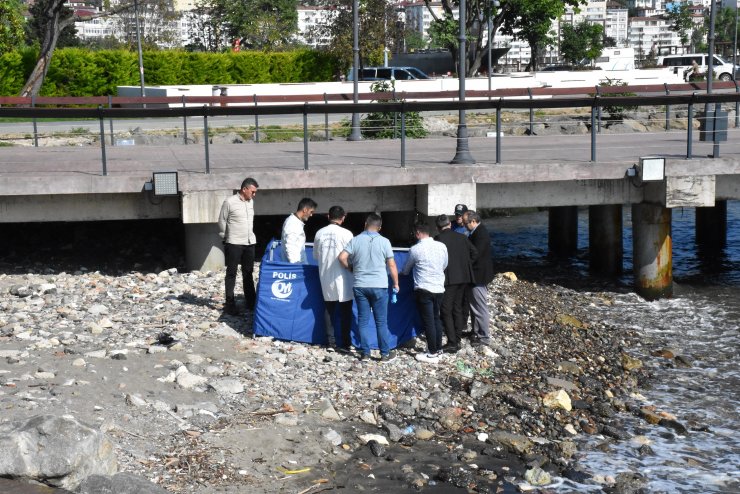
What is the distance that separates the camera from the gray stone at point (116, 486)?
7.69 m

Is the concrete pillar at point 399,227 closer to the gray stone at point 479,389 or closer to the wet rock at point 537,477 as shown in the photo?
the gray stone at point 479,389

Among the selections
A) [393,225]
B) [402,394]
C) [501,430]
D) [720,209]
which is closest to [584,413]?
[501,430]

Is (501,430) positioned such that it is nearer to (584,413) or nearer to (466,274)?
(584,413)

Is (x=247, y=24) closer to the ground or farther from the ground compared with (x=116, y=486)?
farther from the ground

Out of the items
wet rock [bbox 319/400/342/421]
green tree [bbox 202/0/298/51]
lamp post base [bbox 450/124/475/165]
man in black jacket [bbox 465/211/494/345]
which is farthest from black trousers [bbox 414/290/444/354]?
green tree [bbox 202/0/298/51]

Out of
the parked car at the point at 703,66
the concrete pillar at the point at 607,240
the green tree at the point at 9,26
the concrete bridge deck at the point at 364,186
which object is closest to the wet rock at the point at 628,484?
the concrete bridge deck at the point at 364,186

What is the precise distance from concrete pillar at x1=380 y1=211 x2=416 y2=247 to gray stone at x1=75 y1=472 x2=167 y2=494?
11553 mm

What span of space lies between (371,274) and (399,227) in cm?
821

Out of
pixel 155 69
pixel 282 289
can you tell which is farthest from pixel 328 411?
pixel 155 69

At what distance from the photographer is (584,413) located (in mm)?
11039

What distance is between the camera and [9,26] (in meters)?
37.0

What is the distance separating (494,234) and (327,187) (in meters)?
9.09

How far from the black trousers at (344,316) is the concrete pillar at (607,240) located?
356 inches

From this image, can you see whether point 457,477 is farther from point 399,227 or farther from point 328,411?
point 399,227
